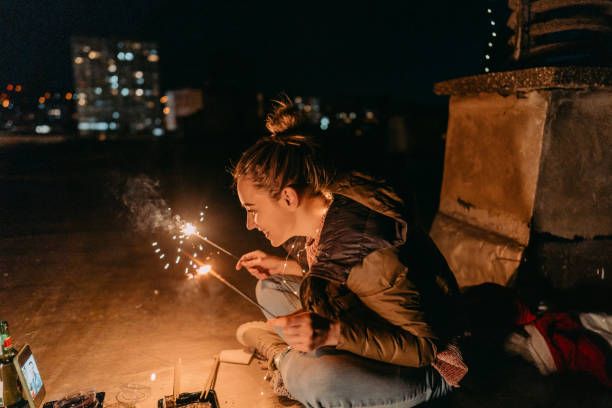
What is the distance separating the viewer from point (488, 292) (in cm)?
281

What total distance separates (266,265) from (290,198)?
851 mm

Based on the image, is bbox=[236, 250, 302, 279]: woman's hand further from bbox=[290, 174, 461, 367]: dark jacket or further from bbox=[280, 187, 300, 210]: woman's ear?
bbox=[290, 174, 461, 367]: dark jacket

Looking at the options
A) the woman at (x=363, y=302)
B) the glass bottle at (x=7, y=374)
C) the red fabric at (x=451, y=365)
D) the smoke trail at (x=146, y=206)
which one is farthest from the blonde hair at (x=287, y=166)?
the smoke trail at (x=146, y=206)

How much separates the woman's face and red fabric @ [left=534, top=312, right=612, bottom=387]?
1630mm

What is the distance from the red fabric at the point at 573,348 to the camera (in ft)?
7.76

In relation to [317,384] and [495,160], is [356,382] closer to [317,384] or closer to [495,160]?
[317,384]

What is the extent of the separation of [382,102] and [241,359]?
17.8 m

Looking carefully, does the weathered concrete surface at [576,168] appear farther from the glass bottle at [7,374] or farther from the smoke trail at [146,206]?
the smoke trail at [146,206]

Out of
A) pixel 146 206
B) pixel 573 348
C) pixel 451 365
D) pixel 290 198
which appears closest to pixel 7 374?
pixel 290 198

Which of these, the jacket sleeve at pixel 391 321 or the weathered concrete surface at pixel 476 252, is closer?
the jacket sleeve at pixel 391 321

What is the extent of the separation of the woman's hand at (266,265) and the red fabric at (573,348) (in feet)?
5.04

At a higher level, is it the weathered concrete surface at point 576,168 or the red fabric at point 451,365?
the weathered concrete surface at point 576,168

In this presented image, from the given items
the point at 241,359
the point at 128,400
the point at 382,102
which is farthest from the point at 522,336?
the point at 382,102

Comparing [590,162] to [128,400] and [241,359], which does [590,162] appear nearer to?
[241,359]
